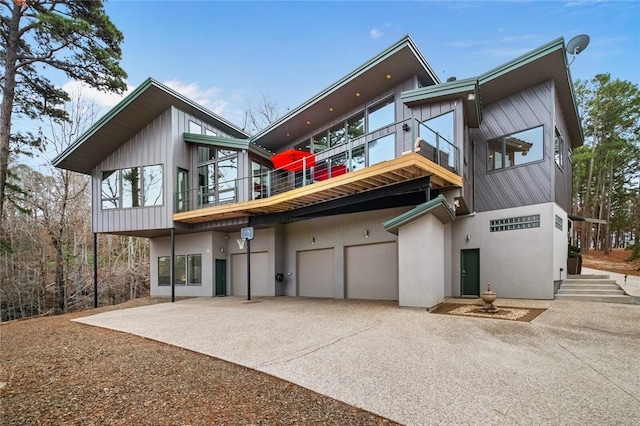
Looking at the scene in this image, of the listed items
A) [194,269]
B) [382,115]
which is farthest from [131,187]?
[382,115]

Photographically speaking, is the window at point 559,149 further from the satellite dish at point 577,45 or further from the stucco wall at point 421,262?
the stucco wall at point 421,262

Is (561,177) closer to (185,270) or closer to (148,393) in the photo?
(148,393)

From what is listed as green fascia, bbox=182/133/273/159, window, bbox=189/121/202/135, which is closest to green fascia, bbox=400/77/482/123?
green fascia, bbox=182/133/273/159

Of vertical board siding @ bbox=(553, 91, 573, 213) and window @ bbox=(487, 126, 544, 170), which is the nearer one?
window @ bbox=(487, 126, 544, 170)

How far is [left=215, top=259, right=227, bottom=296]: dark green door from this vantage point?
14.4 metres

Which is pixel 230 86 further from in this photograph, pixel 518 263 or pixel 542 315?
pixel 542 315

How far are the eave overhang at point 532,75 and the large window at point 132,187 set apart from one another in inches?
519

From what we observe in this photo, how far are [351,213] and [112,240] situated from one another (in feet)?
66.8

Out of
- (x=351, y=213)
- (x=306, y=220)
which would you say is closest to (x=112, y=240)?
(x=306, y=220)

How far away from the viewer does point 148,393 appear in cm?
344

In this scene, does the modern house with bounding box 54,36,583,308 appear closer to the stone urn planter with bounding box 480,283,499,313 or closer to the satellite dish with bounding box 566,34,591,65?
the satellite dish with bounding box 566,34,591,65

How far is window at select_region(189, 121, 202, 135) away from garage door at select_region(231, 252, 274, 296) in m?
6.09

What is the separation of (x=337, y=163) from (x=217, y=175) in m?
5.91

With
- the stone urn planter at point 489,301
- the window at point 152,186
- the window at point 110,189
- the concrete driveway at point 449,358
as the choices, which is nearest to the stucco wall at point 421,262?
the concrete driveway at point 449,358
